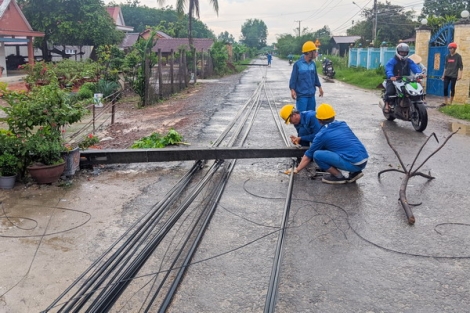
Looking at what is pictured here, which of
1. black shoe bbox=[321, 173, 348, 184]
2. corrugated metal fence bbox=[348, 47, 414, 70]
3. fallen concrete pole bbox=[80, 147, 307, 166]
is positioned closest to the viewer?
black shoe bbox=[321, 173, 348, 184]

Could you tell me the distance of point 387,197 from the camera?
20.0ft

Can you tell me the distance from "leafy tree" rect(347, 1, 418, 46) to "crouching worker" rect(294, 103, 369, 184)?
4580cm

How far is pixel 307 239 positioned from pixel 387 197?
70.8 inches

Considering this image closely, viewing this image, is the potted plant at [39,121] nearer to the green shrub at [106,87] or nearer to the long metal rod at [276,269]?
the long metal rod at [276,269]

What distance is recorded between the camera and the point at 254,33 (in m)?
165

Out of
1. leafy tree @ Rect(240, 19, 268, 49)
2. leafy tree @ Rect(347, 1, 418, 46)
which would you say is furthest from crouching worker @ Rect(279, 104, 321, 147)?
leafy tree @ Rect(240, 19, 268, 49)

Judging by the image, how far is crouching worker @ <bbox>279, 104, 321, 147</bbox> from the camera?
7.12m

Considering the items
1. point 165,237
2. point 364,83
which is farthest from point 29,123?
point 364,83

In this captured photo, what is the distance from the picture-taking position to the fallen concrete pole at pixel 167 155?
726 centimetres

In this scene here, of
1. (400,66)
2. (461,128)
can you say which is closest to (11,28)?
(400,66)

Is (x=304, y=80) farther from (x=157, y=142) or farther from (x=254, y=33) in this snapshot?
(x=254, y=33)

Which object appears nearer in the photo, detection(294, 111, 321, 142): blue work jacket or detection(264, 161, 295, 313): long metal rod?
detection(264, 161, 295, 313): long metal rod

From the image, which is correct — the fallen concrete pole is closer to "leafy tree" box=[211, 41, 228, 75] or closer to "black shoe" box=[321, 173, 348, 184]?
"black shoe" box=[321, 173, 348, 184]

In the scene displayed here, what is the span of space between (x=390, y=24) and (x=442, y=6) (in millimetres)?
7875
